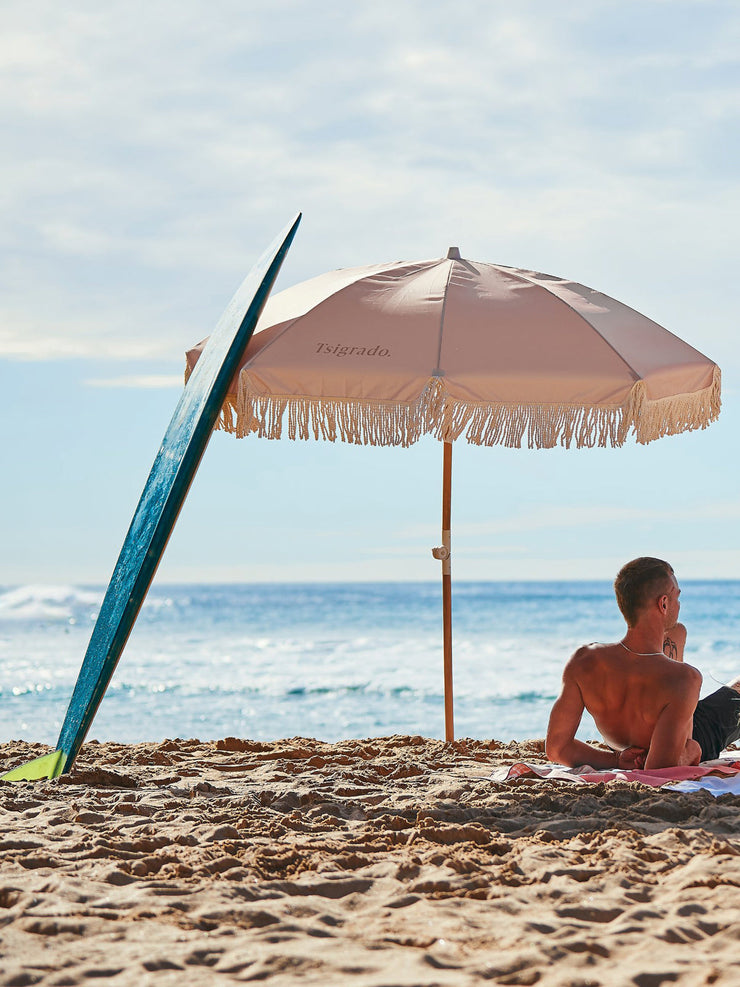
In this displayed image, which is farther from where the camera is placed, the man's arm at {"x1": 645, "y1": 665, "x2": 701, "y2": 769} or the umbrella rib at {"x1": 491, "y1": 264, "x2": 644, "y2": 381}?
the umbrella rib at {"x1": 491, "y1": 264, "x2": 644, "y2": 381}

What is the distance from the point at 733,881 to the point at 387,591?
145 feet

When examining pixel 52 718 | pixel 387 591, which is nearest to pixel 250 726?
pixel 52 718

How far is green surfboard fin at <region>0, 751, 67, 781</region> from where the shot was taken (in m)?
4.13

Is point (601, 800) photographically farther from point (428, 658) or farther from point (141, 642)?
point (141, 642)

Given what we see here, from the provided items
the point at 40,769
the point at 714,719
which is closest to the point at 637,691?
the point at 714,719

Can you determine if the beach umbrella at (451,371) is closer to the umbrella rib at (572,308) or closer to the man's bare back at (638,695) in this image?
the umbrella rib at (572,308)

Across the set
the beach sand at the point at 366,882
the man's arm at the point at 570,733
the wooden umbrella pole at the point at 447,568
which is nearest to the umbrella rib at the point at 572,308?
the wooden umbrella pole at the point at 447,568

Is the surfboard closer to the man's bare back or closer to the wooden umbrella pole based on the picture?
the wooden umbrella pole

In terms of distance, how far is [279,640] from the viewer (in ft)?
80.7

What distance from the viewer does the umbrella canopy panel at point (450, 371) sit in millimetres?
3873

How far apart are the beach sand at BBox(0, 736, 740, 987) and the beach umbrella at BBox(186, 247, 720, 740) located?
1.45 meters

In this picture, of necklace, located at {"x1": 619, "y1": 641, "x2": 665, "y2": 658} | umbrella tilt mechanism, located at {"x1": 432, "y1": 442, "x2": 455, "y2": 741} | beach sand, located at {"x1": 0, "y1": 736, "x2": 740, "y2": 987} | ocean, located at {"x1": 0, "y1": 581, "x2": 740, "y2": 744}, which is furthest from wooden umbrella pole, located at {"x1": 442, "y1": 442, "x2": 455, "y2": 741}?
ocean, located at {"x1": 0, "y1": 581, "x2": 740, "y2": 744}

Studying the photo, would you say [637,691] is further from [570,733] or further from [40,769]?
[40,769]

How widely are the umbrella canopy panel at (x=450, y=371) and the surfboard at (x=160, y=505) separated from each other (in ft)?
0.35
